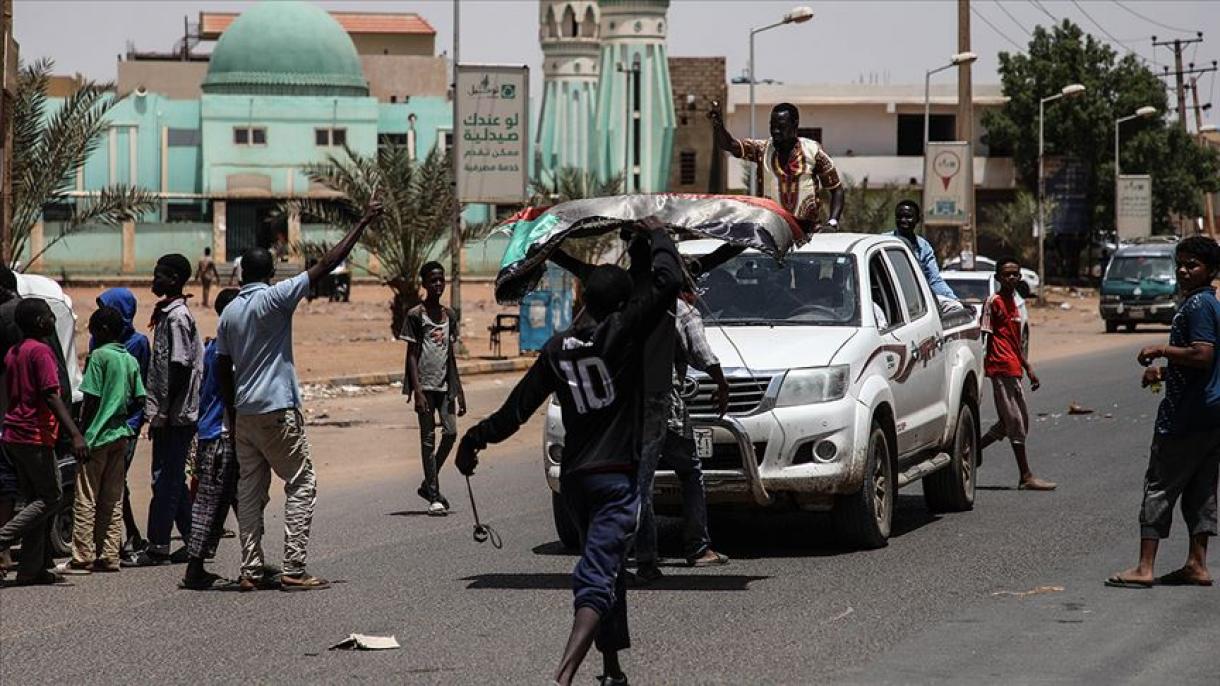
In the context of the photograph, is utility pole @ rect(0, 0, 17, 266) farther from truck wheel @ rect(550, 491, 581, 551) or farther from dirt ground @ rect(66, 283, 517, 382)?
dirt ground @ rect(66, 283, 517, 382)

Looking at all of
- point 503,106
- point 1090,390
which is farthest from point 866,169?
point 1090,390

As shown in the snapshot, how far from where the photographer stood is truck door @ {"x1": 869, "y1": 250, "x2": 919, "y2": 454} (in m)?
11.6

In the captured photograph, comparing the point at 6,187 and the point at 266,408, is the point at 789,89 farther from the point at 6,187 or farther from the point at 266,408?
the point at 266,408

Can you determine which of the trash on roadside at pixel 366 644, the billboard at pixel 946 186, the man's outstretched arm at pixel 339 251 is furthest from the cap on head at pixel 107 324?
the billboard at pixel 946 186

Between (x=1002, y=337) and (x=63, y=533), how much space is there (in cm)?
700

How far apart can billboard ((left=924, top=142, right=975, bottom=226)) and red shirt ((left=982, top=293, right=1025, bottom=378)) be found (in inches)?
1070

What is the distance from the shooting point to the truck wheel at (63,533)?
38.5 ft

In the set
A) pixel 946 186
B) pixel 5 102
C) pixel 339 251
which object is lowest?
pixel 339 251

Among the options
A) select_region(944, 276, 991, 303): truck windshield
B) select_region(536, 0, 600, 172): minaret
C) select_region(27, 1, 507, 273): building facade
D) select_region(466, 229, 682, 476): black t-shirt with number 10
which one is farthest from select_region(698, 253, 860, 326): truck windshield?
select_region(536, 0, 600, 172): minaret

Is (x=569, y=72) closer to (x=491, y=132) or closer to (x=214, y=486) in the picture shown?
(x=491, y=132)

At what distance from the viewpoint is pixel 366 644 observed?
27.2 ft

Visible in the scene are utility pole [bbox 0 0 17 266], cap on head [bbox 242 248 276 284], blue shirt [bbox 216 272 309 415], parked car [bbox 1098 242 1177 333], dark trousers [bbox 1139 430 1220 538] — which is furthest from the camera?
parked car [bbox 1098 242 1177 333]

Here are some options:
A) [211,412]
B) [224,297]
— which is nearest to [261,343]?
[211,412]

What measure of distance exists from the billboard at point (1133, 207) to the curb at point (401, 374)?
1631 inches
